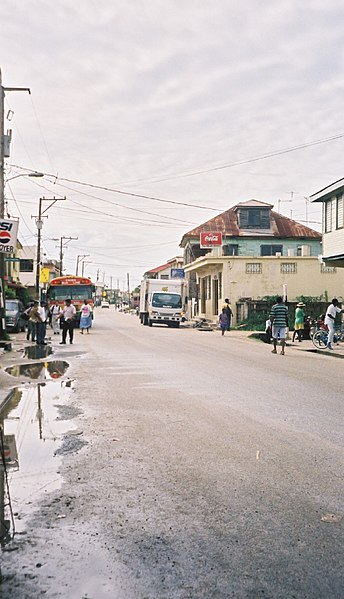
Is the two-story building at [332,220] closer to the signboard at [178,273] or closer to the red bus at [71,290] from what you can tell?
the red bus at [71,290]

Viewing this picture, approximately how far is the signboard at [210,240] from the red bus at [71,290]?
12.2 meters

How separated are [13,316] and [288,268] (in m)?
18.5

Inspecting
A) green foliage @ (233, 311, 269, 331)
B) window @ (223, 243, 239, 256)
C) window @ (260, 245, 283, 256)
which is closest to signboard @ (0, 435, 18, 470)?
green foliage @ (233, 311, 269, 331)

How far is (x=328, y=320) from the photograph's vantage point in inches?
904

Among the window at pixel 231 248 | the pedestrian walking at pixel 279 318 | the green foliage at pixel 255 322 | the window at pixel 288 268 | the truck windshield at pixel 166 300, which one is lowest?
the green foliage at pixel 255 322

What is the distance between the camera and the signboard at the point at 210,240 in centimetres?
4831

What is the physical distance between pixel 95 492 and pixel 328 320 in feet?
60.7

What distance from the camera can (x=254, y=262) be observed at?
1647 inches

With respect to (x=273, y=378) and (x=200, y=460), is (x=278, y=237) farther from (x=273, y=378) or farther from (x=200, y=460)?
(x=200, y=460)

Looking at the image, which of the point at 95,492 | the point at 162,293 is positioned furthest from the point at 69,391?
the point at 162,293

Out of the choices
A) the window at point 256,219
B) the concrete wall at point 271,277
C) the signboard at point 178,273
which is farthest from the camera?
the signboard at point 178,273

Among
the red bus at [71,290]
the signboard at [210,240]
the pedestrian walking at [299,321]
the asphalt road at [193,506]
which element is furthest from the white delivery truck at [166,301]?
the asphalt road at [193,506]

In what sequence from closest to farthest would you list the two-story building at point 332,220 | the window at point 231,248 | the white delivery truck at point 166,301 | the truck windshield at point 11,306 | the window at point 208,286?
1. the two-story building at point 332,220
2. the truck windshield at point 11,306
3. the white delivery truck at point 166,301
4. the window at point 208,286
5. the window at point 231,248

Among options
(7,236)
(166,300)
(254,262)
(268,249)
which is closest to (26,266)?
(268,249)
